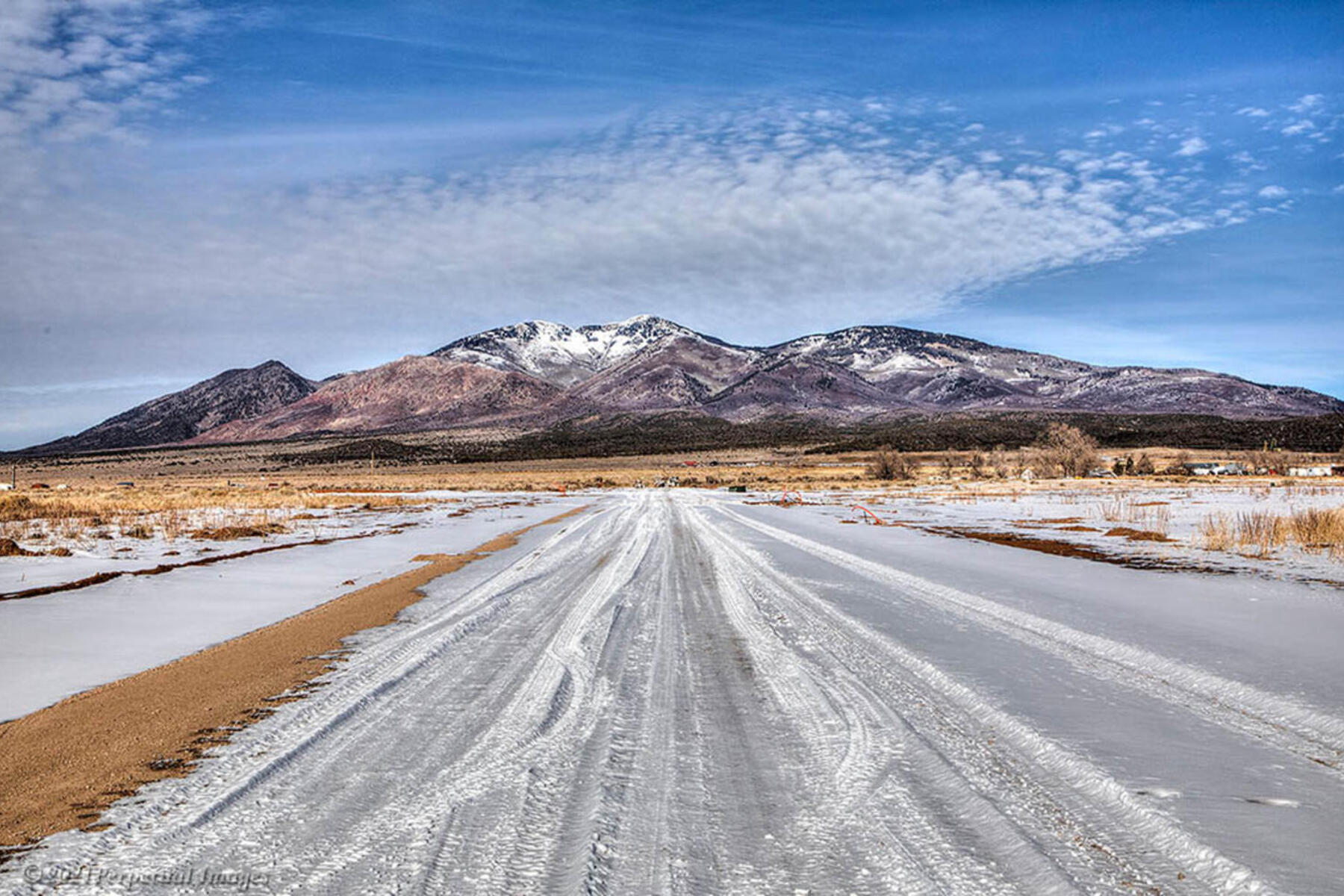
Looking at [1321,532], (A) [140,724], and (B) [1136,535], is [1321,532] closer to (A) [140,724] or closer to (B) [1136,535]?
(B) [1136,535]

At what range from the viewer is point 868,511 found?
97.9 ft

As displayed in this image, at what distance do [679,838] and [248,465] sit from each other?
14580 cm

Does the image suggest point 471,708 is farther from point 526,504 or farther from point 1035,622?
point 526,504

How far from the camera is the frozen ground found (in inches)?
263

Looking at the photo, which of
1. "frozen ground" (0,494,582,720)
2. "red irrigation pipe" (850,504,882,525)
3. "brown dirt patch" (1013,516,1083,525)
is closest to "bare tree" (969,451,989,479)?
"red irrigation pipe" (850,504,882,525)

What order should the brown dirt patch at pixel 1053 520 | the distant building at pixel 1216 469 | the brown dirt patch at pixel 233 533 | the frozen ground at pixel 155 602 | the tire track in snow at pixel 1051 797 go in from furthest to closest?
1. the distant building at pixel 1216 469
2. the brown dirt patch at pixel 1053 520
3. the brown dirt patch at pixel 233 533
4. the frozen ground at pixel 155 602
5. the tire track in snow at pixel 1051 797

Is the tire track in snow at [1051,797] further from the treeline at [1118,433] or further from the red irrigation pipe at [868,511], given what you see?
the treeline at [1118,433]

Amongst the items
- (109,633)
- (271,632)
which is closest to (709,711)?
Answer: (271,632)

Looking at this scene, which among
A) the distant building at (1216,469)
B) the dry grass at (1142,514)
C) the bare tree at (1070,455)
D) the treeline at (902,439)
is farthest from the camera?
the treeline at (902,439)

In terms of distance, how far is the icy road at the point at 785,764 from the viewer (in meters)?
3.10

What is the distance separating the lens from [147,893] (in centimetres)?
293

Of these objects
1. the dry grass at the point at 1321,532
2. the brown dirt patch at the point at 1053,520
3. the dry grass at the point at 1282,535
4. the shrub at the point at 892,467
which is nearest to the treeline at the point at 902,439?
the shrub at the point at 892,467

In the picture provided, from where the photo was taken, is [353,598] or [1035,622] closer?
[1035,622]

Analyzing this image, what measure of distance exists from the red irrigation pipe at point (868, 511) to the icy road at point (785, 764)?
15875 mm
